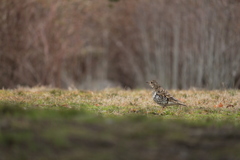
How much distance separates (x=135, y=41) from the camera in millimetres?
20969

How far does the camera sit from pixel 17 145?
5449 millimetres

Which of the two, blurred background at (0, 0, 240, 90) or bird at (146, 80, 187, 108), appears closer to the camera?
bird at (146, 80, 187, 108)

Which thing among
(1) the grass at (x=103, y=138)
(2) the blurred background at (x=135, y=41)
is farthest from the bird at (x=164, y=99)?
(2) the blurred background at (x=135, y=41)

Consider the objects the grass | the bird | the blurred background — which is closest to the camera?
the grass

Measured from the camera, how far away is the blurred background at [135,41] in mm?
16766

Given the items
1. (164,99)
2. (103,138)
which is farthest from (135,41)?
(103,138)

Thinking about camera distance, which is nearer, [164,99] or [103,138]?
[103,138]

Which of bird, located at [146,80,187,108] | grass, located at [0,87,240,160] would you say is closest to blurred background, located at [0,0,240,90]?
bird, located at [146,80,187,108]

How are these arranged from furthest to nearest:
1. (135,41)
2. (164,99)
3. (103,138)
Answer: (135,41)
(164,99)
(103,138)

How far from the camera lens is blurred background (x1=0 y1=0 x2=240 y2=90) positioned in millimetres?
16766

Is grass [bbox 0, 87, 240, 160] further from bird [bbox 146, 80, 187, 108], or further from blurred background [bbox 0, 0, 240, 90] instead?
blurred background [bbox 0, 0, 240, 90]

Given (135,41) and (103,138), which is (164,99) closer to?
(103,138)

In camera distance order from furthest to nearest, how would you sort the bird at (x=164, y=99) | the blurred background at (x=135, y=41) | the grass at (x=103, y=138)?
1. the blurred background at (x=135, y=41)
2. the bird at (x=164, y=99)
3. the grass at (x=103, y=138)

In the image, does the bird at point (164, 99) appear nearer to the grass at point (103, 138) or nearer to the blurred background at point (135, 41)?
the grass at point (103, 138)
